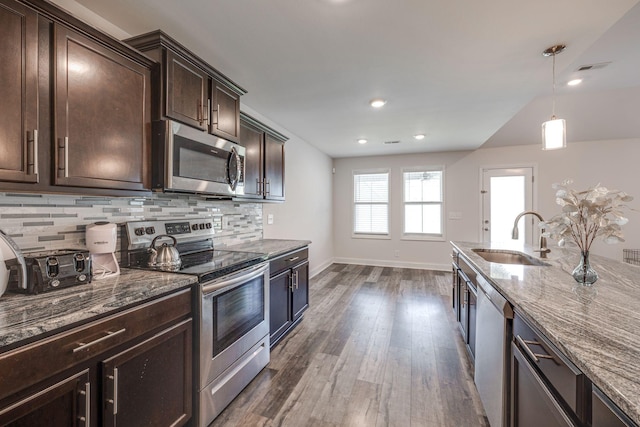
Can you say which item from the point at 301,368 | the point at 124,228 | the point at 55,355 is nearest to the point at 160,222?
the point at 124,228

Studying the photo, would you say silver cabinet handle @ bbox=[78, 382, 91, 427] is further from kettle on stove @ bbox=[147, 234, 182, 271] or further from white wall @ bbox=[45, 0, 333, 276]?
white wall @ bbox=[45, 0, 333, 276]

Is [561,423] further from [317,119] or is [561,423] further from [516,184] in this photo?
[516,184]

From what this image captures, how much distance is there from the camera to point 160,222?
6.74 feet

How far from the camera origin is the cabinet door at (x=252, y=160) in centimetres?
258

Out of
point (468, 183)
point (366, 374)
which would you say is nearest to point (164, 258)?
point (366, 374)

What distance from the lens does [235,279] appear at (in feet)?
5.99

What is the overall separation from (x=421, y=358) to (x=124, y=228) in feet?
8.18

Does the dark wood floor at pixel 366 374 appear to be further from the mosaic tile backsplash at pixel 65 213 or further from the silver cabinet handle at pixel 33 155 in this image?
the silver cabinet handle at pixel 33 155

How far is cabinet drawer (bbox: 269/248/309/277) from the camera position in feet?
8.14

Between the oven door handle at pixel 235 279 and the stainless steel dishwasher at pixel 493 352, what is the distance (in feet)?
4.96

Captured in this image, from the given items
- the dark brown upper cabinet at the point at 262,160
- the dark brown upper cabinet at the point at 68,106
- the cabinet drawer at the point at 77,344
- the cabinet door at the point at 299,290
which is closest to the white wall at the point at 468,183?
the cabinet door at the point at 299,290

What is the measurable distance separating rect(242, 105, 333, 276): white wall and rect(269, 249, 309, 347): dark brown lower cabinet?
2.68 feet

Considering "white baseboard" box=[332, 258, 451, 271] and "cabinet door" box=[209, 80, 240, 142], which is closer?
"cabinet door" box=[209, 80, 240, 142]

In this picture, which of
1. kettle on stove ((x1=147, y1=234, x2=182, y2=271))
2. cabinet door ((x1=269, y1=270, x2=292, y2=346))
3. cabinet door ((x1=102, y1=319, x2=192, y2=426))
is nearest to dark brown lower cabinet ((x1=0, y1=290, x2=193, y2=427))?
cabinet door ((x1=102, y1=319, x2=192, y2=426))
